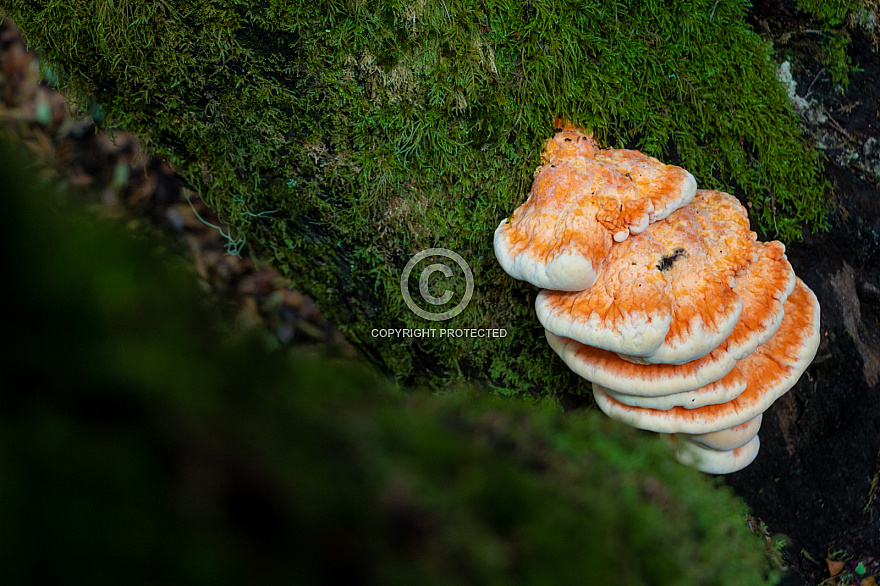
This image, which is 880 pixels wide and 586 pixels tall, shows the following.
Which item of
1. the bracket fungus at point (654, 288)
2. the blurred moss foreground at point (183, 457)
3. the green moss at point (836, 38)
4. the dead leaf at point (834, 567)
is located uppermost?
the blurred moss foreground at point (183, 457)

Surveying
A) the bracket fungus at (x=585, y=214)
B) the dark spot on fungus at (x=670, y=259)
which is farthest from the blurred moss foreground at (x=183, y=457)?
the dark spot on fungus at (x=670, y=259)

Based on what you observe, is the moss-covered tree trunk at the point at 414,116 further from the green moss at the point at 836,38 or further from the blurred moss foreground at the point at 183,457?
the blurred moss foreground at the point at 183,457

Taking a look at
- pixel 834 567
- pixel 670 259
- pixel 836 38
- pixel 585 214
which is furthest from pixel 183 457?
pixel 834 567

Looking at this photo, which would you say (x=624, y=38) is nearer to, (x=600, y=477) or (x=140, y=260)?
(x=600, y=477)

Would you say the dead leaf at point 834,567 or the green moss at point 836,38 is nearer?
the green moss at point 836,38

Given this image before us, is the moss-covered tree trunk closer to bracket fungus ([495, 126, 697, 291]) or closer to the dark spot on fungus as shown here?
bracket fungus ([495, 126, 697, 291])

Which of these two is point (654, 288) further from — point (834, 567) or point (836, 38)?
point (834, 567)

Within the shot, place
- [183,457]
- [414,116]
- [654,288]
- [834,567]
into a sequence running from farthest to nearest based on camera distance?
[834,567] < [414,116] < [654,288] < [183,457]
